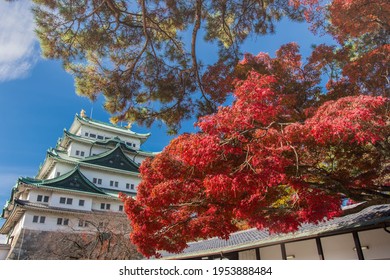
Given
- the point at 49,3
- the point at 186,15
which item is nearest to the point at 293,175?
the point at 186,15

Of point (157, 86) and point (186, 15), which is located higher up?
point (186, 15)

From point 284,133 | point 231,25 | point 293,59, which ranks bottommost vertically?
point 284,133

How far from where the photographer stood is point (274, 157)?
11.3 feet

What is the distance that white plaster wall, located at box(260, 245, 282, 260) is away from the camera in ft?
26.3

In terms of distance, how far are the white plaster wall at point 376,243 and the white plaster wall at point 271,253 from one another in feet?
7.76

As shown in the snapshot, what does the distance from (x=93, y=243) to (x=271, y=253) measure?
8.84m

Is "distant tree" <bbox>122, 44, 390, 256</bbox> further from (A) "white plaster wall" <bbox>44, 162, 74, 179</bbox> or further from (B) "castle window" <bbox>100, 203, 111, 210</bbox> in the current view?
(A) "white plaster wall" <bbox>44, 162, 74, 179</bbox>

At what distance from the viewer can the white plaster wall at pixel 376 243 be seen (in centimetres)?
578

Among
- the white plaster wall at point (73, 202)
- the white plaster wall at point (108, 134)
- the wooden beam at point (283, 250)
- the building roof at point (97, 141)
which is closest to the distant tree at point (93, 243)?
the white plaster wall at point (73, 202)

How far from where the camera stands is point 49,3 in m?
5.94

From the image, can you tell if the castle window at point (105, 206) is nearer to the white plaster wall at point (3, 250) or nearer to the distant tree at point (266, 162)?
the white plaster wall at point (3, 250)

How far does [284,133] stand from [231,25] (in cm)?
477

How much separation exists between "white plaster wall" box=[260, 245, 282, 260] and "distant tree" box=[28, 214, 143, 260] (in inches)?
257
